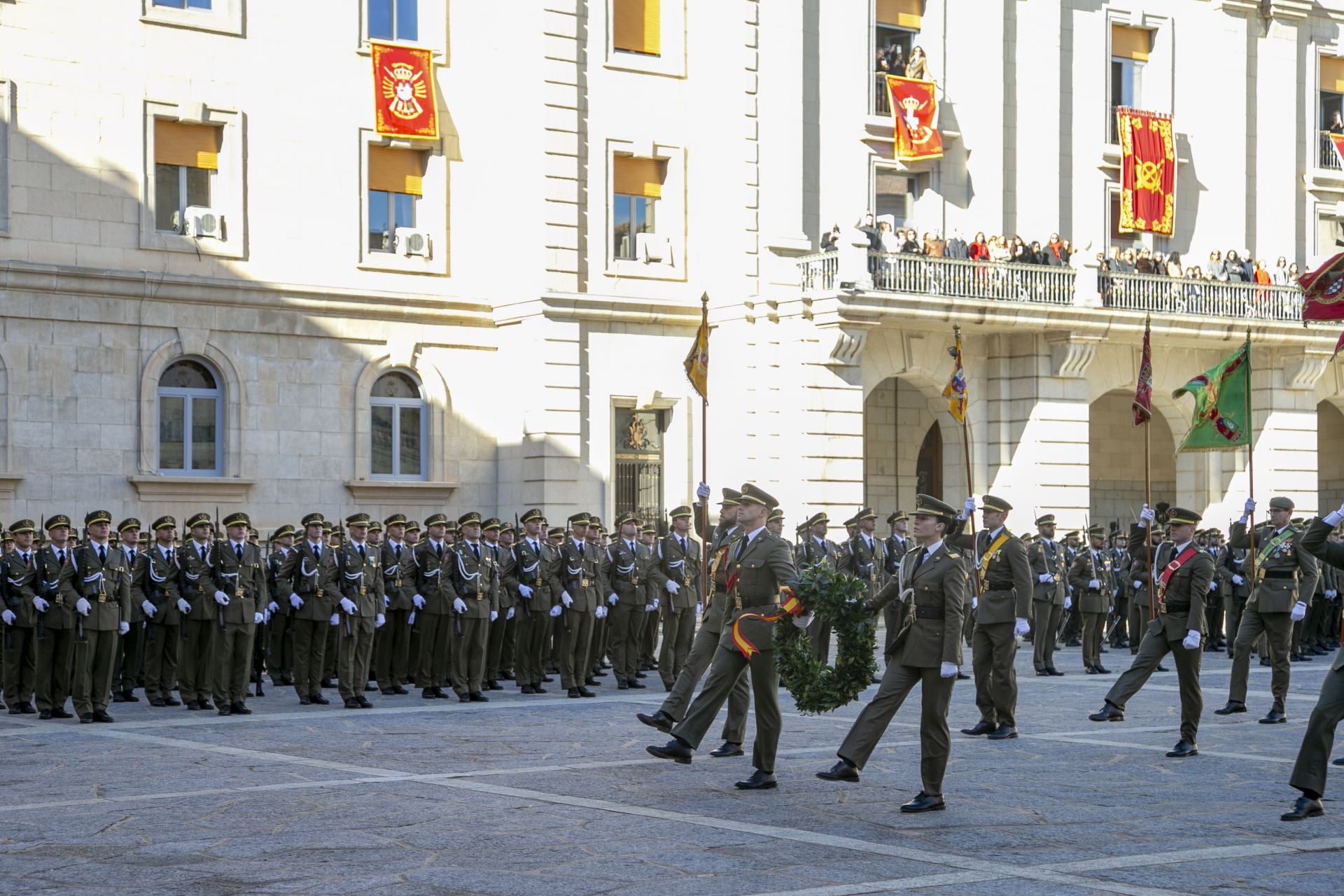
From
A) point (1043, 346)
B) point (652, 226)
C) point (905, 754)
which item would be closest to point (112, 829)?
→ point (905, 754)

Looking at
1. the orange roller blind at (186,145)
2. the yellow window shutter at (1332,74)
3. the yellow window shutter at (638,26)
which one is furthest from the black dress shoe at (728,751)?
the yellow window shutter at (1332,74)

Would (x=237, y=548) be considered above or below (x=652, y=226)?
below

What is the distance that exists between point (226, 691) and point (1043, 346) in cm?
1893

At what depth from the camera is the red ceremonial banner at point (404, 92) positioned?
28781 millimetres

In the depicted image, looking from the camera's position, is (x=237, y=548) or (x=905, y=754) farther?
(x=237, y=548)

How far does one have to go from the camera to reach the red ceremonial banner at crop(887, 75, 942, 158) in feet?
105

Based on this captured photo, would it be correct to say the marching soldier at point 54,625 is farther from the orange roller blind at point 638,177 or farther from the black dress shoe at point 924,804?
the orange roller blind at point 638,177

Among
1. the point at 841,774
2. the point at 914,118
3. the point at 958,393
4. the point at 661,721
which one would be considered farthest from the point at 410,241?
the point at 841,774

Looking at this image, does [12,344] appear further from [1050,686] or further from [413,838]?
[413,838]

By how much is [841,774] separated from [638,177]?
20.2 m

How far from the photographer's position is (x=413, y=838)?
9789mm

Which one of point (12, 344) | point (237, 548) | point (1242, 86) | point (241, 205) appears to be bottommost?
point (237, 548)

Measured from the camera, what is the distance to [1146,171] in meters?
34.7

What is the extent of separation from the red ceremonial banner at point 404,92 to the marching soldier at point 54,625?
43.6 feet
